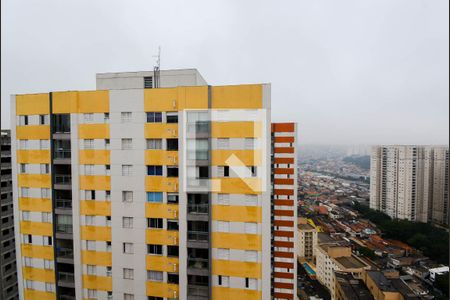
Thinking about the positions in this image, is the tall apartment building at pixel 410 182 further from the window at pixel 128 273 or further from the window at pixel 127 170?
the window at pixel 128 273

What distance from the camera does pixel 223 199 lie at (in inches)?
116

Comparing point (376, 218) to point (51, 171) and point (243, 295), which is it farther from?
point (51, 171)

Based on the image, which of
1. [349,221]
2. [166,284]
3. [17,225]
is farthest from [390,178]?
[17,225]

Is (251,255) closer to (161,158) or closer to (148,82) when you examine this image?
(161,158)

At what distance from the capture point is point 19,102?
3365mm

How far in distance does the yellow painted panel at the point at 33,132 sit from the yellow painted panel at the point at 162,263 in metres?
2.38

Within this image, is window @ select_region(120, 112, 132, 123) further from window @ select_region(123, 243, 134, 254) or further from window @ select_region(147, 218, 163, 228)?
window @ select_region(123, 243, 134, 254)

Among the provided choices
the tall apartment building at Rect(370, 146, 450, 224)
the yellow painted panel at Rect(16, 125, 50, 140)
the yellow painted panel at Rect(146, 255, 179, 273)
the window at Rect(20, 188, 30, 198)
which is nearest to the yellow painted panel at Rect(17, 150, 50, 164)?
the yellow painted panel at Rect(16, 125, 50, 140)

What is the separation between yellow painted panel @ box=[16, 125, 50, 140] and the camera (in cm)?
327

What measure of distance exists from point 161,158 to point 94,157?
3.28 ft

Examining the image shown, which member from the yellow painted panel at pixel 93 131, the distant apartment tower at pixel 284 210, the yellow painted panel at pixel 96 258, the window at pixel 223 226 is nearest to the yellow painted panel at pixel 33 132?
the yellow painted panel at pixel 93 131

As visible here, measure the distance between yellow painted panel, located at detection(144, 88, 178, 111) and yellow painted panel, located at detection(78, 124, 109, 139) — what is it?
0.67m

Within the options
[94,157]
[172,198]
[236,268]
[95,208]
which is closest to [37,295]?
[95,208]

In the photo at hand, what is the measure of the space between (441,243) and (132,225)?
3617 millimetres
